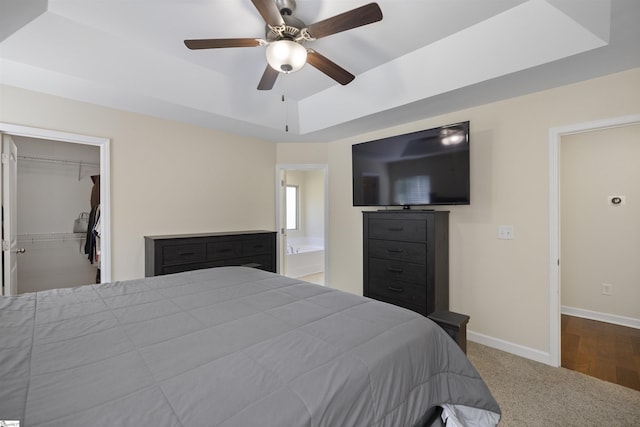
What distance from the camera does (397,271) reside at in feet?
9.95

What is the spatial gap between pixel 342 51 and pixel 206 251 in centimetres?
242

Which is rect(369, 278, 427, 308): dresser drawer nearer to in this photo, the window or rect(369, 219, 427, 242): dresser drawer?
rect(369, 219, 427, 242): dresser drawer

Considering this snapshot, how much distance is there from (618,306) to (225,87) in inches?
196

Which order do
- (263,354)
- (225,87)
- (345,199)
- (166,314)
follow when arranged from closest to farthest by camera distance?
(263,354)
(166,314)
(225,87)
(345,199)

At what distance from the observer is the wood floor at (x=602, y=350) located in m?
2.29

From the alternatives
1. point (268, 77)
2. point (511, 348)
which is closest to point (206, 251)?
point (268, 77)

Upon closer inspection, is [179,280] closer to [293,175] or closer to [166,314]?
[166,314]

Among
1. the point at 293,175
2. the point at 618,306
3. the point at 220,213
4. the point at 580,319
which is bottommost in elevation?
the point at 580,319

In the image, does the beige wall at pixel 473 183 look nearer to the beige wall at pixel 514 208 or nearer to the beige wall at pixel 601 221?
the beige wall at pixel 514 208

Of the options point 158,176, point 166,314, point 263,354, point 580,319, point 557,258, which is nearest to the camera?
point 263,354

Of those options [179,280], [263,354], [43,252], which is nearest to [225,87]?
[179,280]

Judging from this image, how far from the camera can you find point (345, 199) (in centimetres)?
422

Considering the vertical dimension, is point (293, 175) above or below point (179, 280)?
above

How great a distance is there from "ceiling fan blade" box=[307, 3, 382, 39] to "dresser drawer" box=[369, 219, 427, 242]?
183cm
